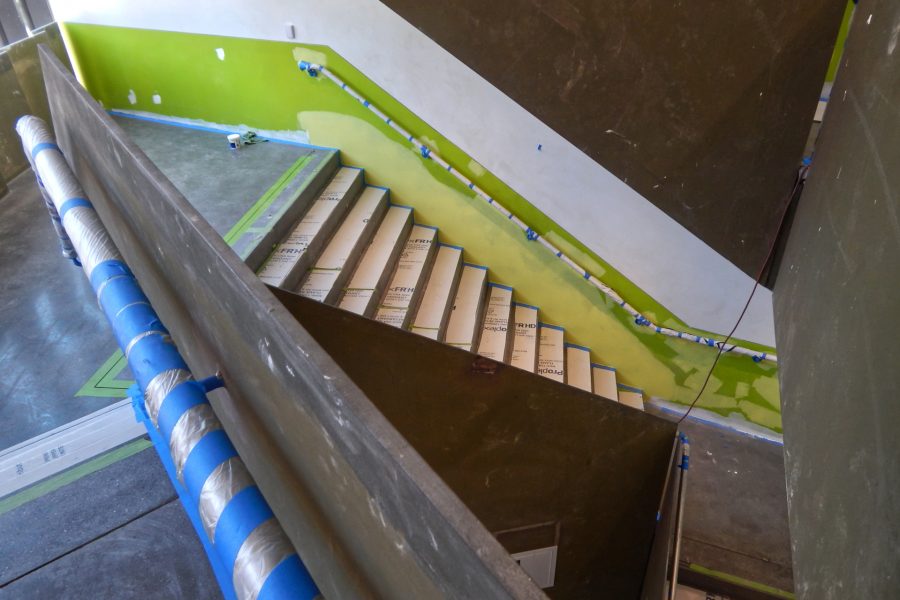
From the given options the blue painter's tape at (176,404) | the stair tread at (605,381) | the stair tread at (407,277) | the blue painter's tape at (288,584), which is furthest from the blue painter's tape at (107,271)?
the stair tread at (605,381)

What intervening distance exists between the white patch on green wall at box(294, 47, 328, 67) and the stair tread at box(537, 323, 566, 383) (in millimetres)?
2538

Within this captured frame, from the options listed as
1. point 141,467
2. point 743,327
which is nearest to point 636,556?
point 141,467

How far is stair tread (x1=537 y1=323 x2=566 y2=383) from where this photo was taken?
422 centimetres

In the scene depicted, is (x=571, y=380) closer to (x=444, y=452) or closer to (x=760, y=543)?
(x=760, y=543)

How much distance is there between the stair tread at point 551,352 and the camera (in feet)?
13.8

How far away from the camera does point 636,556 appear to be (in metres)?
2.20

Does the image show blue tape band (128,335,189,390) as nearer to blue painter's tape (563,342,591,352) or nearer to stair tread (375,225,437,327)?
stair tread (375,225,437,327)

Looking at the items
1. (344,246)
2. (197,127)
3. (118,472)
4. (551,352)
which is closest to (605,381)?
(551,352)

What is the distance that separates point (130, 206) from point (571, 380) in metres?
3.50

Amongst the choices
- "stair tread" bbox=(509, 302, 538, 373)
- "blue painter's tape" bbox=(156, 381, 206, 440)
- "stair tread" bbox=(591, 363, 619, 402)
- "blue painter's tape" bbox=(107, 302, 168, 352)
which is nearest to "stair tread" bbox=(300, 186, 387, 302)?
"stair tread" bbox=(509, 302, 538, 373)

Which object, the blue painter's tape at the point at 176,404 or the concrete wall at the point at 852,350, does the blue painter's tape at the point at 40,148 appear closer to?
the blue painter's tape at the point at 176,404

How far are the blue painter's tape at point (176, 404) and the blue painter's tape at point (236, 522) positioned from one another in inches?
7.2

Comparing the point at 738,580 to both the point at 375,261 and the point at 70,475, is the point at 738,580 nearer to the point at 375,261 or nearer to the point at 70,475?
the point at 375,261

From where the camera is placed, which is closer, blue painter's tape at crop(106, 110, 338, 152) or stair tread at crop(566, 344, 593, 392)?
stair tread at crop(566, 344, 593, 392)
